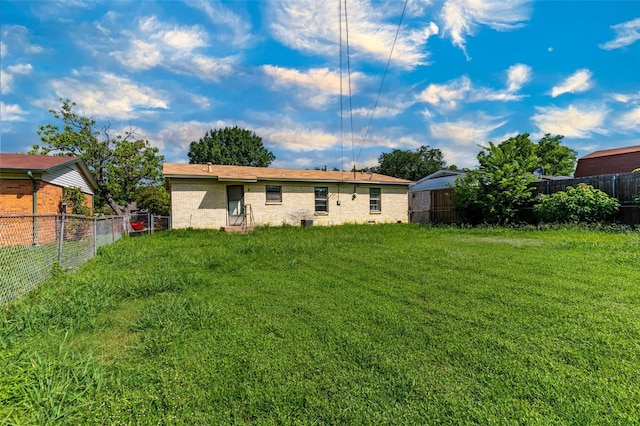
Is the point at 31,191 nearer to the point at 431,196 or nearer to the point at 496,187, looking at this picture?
the point at 496,187

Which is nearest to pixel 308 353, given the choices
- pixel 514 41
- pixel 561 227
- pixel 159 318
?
pixel 159 318

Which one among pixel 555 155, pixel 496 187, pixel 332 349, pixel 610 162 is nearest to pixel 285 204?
pixel 496 187

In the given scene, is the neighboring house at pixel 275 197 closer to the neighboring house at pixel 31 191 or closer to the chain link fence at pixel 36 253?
the neighboring house at pixel 31 191

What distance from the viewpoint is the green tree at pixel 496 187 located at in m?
13.0

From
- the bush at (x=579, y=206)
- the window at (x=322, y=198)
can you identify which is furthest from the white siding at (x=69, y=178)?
the bush at (x=579, y=206)

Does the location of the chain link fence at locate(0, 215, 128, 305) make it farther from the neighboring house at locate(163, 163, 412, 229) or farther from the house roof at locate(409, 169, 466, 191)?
the house roof at locate(409, 169, 466, 191)

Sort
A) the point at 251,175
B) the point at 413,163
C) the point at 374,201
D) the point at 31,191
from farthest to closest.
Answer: the point at 413,163 → the point at 374,201 → the point at 251,175 → the point at 31,191

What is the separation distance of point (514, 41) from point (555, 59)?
275cm

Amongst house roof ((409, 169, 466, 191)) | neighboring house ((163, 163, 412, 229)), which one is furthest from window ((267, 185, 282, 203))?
house roof ((409, 169, 466, 191))

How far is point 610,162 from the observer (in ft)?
71.6

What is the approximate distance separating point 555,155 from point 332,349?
4513 cm

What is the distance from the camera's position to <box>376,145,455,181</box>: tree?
4975 centimetres

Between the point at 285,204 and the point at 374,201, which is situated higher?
the point at 374,201

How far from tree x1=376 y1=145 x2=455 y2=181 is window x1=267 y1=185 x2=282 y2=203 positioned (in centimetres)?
3733
